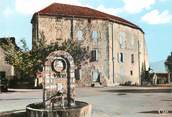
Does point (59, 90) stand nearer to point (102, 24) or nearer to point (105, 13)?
point (102, 24)

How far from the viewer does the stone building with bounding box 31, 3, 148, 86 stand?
64562 millimetres

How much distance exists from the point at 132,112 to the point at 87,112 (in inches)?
154

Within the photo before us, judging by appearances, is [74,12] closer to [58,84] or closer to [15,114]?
[58,84]

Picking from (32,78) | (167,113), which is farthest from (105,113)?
(32,78)

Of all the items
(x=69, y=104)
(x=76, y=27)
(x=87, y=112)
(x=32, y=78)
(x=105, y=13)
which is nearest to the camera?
(x=87, y=112)

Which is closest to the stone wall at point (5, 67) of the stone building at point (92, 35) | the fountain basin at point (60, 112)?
the stone building at point (92, 35)

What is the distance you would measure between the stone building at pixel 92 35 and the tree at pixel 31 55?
315cm

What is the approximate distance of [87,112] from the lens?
22297 millimetres

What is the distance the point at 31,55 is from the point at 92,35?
1240 cm

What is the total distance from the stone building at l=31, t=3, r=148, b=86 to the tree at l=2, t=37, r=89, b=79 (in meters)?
3.15

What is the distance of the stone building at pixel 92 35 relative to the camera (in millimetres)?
64562

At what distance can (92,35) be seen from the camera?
218 feet

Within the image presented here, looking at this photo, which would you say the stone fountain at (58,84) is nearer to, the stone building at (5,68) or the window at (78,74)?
the stone building at (5,68)

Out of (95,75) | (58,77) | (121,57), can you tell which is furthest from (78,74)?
(58,77)
